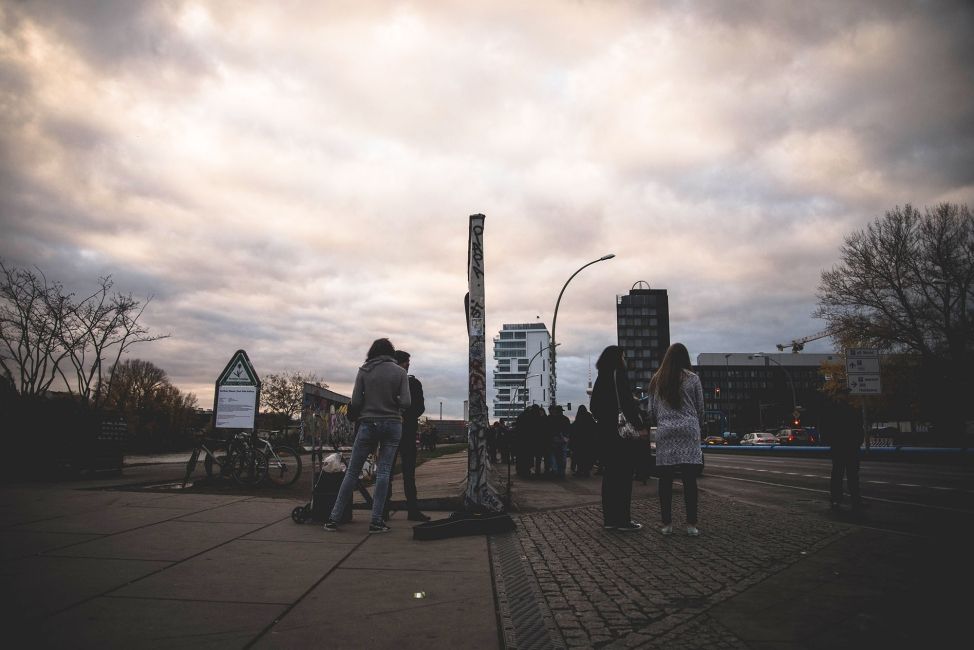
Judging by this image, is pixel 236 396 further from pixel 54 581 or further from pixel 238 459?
pixel 54 581

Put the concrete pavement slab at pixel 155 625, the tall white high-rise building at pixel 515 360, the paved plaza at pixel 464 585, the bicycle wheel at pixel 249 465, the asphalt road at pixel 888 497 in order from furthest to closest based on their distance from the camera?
the tall white high-rise building at pixel 515 360, the bicycle wheel at pixel 249 465, the asphalt road at pixel 888 497, the paved plaza at pixel 464 585, the concrete pavement slab at pixel 155 625

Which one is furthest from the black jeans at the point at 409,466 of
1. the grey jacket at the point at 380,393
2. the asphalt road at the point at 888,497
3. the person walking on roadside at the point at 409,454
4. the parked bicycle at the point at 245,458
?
the asphalt road at the point at 888,497

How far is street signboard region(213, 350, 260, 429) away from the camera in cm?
1091

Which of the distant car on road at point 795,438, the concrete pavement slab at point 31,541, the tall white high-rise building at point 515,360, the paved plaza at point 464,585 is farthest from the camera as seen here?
the tall white high-rise building at point 515,360

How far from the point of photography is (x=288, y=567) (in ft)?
13.5

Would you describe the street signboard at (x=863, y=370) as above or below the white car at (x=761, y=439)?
above

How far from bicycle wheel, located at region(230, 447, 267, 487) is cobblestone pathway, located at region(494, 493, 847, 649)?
5.41 metres

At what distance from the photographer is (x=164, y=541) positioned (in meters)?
4.83

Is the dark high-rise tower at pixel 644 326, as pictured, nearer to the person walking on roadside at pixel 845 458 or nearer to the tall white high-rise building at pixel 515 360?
the tall white high-rise building at pixel 515 360

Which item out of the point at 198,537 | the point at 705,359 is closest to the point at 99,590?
the point at 198,537

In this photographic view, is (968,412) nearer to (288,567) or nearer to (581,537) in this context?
(581,537)

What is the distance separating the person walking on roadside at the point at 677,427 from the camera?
223 inches

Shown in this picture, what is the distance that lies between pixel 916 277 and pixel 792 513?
36.3m

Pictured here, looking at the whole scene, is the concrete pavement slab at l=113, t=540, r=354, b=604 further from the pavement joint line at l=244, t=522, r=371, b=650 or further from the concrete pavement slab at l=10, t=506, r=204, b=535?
the concrete pavement slab at l=10, t=506, r=204, b=535
